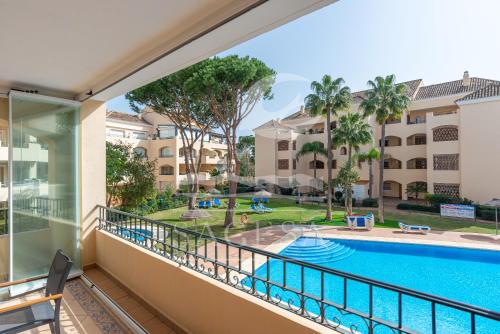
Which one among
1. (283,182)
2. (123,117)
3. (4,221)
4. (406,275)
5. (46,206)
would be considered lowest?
(406,275)

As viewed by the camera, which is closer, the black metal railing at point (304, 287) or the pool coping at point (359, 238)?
the black metal railing at point (304, 287)

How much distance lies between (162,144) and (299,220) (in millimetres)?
15342

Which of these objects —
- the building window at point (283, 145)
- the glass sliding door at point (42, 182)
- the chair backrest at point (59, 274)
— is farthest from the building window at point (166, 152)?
the chair backrest at point (59, 274)

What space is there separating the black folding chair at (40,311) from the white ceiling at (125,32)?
205 cm

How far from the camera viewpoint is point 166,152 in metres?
25.2

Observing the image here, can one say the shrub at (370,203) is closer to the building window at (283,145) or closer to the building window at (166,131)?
the building window at (283,145)

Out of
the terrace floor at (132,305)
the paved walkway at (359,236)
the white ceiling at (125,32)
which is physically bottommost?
the paved walkway at (359,236)

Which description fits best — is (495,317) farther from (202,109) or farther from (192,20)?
(202,109)

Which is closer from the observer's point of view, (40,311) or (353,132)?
(40,311)

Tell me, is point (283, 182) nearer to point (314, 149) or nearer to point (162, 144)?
point (314, 149)

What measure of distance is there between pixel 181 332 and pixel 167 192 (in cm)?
1720

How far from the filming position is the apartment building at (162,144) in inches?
955

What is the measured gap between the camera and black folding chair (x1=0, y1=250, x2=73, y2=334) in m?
2.32

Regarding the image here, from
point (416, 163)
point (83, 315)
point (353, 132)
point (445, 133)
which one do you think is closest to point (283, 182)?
point (353, 132)
